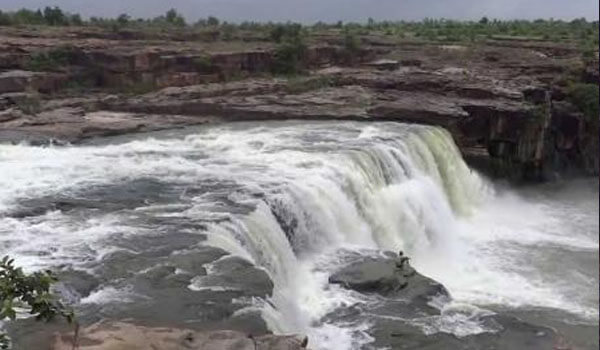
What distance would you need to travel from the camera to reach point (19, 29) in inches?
1644

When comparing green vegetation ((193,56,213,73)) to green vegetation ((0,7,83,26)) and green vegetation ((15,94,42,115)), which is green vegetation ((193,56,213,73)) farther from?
green vegetation ((0,7,83,26))

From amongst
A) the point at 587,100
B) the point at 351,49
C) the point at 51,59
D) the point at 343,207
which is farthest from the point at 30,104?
the point at 587,100

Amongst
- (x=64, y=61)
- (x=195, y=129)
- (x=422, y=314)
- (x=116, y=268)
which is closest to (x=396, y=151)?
(x=195, y=129)

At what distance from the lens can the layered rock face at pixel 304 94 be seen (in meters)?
26.9

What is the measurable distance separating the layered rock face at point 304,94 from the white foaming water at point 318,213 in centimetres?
232

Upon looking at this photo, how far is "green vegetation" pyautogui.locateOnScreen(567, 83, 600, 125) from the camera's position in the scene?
32.0 m

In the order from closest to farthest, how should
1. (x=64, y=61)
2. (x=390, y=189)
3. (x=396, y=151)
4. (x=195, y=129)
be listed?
(x=390, y=189), (x=396, y=151), (x=195, y=129), (x=64, y=61)

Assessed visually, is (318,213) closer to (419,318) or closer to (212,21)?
(419,318)

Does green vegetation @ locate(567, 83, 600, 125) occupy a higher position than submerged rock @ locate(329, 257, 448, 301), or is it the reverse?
green vegetation @ locate(567, 83, 600, 125)

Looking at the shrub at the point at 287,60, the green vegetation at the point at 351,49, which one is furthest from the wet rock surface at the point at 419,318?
the green vegetation at the point at 351,49

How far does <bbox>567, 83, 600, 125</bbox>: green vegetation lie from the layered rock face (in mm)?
250

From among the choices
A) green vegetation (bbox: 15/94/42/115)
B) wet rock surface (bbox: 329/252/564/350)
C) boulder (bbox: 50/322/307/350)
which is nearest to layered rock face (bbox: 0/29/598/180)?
green vegetation (bbox: 15/94/42/115)

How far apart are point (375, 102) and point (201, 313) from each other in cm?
1923

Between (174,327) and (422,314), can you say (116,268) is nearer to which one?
(174,327)
